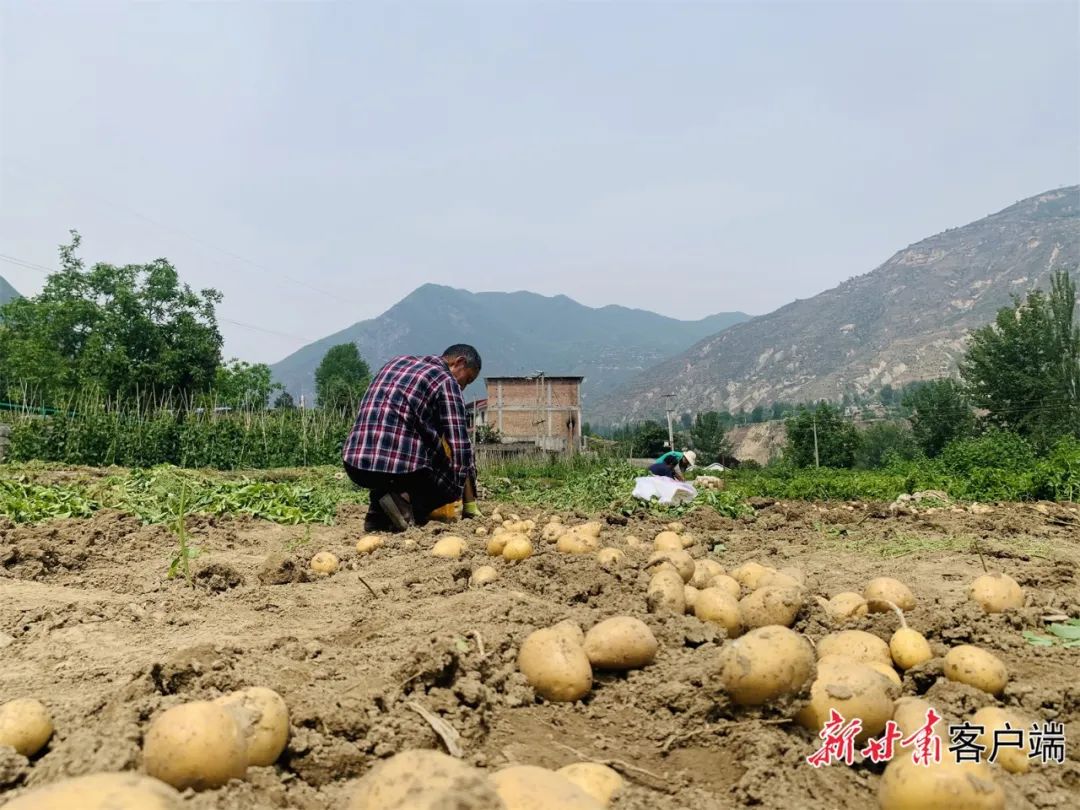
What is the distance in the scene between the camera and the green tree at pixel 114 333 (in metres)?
41.4

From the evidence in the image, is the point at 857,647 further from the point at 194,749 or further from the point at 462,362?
the point at 462,362

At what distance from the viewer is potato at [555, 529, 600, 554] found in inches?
183

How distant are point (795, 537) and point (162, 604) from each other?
18.0 feet

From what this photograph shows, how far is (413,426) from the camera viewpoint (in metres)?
6.74

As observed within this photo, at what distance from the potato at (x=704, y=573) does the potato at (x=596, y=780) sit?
1.96 m

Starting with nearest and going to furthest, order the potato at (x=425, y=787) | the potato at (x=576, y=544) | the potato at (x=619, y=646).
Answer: the potato at (x=425, y=787), the potato at (x=619, y=646), the potato at (x=576, y=544)

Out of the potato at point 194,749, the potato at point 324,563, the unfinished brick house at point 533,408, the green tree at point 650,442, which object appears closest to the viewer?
the potato at point 194,749

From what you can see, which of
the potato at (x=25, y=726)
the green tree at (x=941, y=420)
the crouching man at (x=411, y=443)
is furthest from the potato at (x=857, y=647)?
the green tree at (x=941, y=420)

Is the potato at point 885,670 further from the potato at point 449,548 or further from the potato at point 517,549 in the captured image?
the potato at point 449,548

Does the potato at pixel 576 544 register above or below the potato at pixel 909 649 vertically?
above

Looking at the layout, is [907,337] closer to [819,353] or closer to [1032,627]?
[819,353]

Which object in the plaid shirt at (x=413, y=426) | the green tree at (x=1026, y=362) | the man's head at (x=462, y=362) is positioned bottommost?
the plaid shirt at (x=413, y=426)

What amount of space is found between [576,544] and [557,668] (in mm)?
2251

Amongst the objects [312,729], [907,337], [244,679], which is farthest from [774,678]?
[907,337]
